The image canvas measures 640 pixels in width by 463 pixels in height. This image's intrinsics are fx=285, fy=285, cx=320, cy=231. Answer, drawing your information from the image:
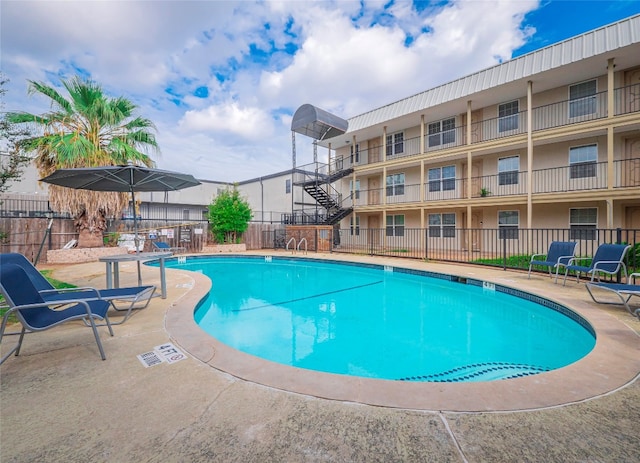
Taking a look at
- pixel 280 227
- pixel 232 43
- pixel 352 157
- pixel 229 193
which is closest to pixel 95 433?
pixel 232 43

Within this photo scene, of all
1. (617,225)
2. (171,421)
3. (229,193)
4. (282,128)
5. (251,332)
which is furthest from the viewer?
(282,128)

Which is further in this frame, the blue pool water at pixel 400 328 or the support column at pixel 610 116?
the support column at pixel 610 116

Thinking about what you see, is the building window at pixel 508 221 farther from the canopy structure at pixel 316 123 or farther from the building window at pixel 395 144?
the canopy structure at pixel 316 123

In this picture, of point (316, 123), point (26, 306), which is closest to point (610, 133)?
point (316, 123)

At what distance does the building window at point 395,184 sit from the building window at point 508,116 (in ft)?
17.8

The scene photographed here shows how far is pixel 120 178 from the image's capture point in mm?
5281

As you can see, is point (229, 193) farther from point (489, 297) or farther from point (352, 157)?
point (489, 297)

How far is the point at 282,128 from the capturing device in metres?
20.6

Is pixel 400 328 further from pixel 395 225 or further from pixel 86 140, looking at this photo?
pixel 395 225

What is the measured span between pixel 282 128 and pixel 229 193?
750 centimetres

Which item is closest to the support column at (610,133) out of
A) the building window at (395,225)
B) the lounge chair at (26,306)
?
the building window at (395,225)

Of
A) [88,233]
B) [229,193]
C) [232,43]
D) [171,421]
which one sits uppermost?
[232,43]

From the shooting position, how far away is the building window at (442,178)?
15.1 meters

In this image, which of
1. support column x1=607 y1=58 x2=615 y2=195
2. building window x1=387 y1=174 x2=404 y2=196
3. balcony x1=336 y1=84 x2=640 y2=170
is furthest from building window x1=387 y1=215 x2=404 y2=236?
support column x1=607 y1=58 x2=615 y2=195
